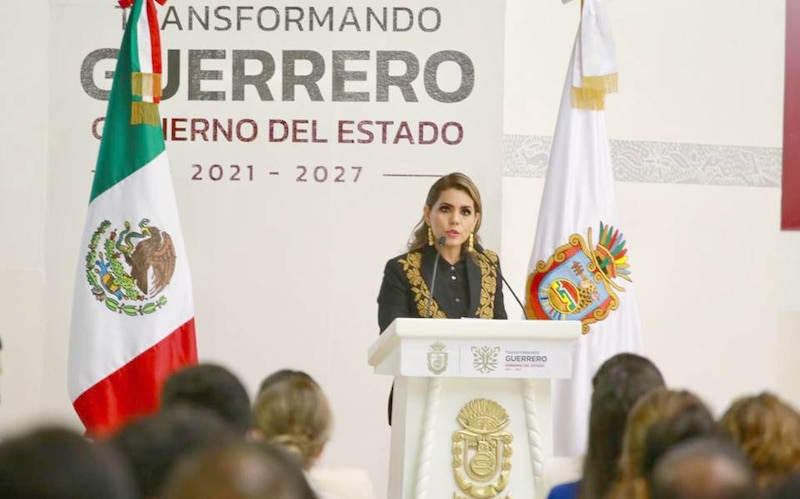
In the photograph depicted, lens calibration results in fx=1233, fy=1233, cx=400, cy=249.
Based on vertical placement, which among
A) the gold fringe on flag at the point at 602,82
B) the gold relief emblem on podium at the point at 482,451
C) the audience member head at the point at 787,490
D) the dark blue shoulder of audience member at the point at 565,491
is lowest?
the gold relief emblem on podium at the point at 482,451

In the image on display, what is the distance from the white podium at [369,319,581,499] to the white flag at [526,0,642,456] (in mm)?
1369

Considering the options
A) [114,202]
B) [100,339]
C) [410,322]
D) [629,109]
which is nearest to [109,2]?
[114,202]

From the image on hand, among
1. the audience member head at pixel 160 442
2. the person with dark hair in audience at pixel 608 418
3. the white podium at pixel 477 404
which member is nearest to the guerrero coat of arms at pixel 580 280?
the white podium at pixel 477 404

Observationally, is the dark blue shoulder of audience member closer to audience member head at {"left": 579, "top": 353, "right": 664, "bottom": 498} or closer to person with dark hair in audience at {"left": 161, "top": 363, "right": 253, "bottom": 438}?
audience member head at {"left": 579, "top": 353, "right": 664, "bottom": 498}

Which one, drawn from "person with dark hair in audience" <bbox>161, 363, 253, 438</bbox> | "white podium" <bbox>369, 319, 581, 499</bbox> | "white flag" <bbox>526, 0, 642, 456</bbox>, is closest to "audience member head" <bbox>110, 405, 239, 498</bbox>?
"person with dark hair in audience" <bbox>161, 363, 253, 438</bbox>

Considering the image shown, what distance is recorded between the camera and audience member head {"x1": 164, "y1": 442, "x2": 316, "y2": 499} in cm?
123

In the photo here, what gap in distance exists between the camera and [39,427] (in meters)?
1.27

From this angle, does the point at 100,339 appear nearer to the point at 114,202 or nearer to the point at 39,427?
the point at 114,202

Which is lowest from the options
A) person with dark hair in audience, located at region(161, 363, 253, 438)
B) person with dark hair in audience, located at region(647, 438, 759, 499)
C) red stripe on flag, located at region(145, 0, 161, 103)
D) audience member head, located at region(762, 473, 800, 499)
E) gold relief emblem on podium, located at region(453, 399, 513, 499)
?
gold relief emblem on podium, located at region(453, 399, 513, 499)

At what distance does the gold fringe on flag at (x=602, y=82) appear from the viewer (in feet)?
19.1

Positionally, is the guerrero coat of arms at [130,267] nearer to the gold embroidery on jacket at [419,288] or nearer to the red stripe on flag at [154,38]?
the red stripe on flag at [154,38]

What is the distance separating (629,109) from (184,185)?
2.47 metres

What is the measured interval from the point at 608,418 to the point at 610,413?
0.02 metres

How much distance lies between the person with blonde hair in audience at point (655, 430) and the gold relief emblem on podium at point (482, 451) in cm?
178
